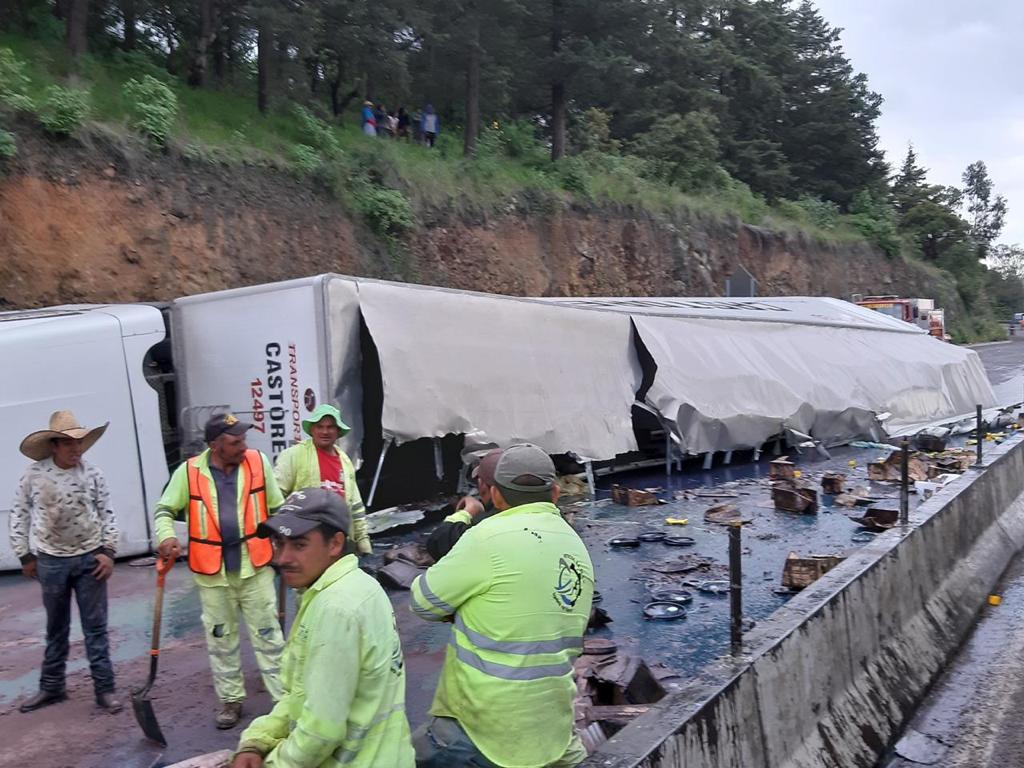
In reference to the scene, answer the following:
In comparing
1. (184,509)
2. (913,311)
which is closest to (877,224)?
(913,311)

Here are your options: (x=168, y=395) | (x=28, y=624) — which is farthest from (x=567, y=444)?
(x=28, y=624)

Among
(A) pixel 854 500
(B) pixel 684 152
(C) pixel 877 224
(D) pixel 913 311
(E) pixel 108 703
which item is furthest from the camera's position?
(C) pixel 877 224

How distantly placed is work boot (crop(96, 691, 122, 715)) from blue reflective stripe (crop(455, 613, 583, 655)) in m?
3.28

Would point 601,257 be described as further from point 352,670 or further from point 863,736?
point 352,670

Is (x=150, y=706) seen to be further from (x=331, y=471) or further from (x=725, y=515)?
(x=725, y=515)

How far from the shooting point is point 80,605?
5.04 metres

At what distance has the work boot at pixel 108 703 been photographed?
5008 millimetres

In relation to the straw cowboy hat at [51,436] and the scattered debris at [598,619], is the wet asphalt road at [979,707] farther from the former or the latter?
the straw cowboy hat at [51,436]

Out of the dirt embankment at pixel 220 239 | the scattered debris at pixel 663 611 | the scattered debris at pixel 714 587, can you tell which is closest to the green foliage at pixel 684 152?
the dirt embankment at pixel 220 239

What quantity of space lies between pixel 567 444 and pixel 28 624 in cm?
605

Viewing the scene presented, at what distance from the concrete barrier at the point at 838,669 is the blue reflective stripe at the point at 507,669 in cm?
62

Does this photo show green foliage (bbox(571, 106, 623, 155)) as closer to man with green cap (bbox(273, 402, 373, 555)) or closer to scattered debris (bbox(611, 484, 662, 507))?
scattered debris (bbox(611, 484, 662, 507))

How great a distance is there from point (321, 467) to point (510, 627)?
332cm

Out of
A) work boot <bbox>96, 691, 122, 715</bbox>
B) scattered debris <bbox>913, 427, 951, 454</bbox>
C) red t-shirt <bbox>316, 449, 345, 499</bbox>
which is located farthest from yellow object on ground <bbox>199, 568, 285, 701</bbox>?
scattered debris <bbox>913, 427, 951, 454</bbox>
